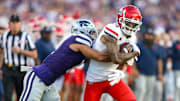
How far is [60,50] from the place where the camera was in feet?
16.6

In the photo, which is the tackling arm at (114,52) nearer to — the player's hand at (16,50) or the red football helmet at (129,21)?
the red football helmet at (129,21)

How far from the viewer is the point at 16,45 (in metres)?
7.14

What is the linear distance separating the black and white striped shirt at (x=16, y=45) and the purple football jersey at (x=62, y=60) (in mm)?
2073

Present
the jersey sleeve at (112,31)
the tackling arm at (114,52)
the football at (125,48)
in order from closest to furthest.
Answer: the tackling arm at (114,52), the jersey sleeve at (112,31), the football at (125,48)

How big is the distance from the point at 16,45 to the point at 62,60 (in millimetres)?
2312

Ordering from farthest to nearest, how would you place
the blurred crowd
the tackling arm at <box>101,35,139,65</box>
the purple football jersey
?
the blurred crowd < the purple football jersey < the tackling arm at <box>101,35,139,65</box>

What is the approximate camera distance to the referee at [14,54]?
7.09m

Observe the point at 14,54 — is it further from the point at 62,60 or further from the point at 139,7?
the point at 139,7

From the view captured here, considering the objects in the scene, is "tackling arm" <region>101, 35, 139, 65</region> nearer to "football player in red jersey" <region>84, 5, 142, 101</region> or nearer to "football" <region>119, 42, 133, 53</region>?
"football player in red jersey" <region>84, 5, 142, 101</region>

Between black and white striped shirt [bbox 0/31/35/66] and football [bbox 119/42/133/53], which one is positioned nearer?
football [bbox 119/42/133/53]

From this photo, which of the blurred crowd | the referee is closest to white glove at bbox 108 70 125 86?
the referee

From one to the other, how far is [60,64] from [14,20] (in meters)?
2.43

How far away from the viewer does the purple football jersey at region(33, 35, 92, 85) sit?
4.99 m

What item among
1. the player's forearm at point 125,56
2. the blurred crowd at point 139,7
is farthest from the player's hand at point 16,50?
the blurred crowd at point 139,7
